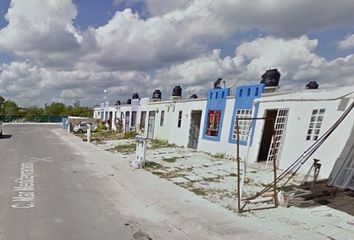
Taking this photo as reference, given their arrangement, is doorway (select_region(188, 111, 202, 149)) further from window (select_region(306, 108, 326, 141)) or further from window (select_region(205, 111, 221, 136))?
window (select_region(306, 108, 326, 141))

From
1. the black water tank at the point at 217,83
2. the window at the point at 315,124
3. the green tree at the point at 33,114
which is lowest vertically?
the green tree at the point at 33,114

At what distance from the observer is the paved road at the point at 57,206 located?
21.8ft

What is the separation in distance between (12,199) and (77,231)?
10.7 feet

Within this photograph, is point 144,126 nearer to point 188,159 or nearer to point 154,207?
point 188,159

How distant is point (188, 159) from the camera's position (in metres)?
17.5

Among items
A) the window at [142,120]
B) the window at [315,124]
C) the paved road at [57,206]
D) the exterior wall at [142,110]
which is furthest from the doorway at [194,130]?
the window at [142,120]

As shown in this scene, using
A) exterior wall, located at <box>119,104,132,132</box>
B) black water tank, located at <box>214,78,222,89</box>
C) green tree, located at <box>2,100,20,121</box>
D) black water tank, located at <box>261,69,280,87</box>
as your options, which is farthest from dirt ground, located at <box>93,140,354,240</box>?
green tree, located at <box>2,100,20,121</box>

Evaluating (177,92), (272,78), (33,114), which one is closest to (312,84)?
(272,78)

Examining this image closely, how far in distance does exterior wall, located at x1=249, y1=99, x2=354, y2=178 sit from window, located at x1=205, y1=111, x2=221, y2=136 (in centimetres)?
405

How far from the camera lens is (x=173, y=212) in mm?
8336

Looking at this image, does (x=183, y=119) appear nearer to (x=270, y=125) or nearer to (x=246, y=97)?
(x=246, y=97)

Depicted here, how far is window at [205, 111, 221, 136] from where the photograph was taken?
19578 mm

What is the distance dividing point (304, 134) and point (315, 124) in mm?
649

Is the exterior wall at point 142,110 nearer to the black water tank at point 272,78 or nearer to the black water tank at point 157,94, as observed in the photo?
the black water tank at point 157,94
